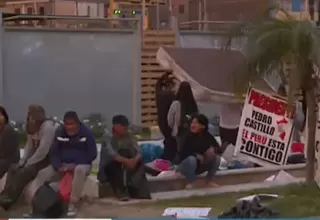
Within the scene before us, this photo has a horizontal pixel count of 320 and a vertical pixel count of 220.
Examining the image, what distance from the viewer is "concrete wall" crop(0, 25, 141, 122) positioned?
17.2m

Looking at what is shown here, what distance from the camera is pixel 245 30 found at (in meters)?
9.49

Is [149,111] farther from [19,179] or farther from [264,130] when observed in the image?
[19,179]

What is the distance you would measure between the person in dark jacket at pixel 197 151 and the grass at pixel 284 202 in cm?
44

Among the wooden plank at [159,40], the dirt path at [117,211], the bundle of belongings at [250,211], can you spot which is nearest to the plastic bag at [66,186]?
the dirt path at [117,211]

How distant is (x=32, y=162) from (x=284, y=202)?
3049 mm

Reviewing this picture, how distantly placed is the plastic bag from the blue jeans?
163cm

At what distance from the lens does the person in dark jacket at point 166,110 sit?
12.3m

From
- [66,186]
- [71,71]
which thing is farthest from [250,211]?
[71,71]

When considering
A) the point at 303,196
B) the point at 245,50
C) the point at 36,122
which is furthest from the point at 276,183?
the point at 36,122

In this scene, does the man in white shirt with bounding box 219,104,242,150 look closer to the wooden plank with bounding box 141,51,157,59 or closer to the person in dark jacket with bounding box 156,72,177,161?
the person in dark jacket with bounding box 156,72,177,161

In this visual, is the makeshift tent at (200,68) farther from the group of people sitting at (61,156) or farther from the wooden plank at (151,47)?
the group of people sitting at (61,156)

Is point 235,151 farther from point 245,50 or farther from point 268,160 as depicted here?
point 245,50

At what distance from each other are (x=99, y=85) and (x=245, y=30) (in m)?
8.95

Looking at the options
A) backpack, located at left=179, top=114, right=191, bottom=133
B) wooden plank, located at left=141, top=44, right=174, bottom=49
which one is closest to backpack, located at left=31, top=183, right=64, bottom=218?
backpack, located at left=179, top=114, right=191, bottom=133
